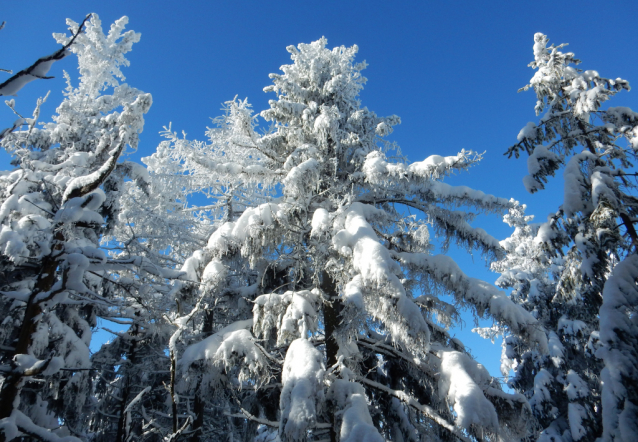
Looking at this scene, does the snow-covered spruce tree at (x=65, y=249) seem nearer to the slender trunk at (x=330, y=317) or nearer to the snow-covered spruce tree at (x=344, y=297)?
the snow-covered spruce tree at (x=344, y=297)

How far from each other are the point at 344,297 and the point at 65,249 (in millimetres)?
3669

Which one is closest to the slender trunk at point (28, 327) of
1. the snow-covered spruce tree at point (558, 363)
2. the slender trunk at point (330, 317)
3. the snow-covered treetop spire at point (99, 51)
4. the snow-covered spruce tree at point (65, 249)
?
the snow-covered spruce tree at point (65, 249)

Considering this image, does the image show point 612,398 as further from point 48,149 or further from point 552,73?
point 48,149

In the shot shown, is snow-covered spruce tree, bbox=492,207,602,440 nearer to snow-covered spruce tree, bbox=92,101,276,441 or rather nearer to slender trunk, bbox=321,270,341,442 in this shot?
slender trunk, bbox=321,270,341,442

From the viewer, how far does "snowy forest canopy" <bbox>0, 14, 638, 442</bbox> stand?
4.18 meters

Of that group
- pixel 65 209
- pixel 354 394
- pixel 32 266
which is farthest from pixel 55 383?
pixel 354 394

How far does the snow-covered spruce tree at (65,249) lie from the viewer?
139 inches

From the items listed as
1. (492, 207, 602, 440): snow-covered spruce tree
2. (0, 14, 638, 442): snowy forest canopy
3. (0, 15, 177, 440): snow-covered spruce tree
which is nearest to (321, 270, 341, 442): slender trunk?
(0, 14, 638, 442): snowy forest canopy

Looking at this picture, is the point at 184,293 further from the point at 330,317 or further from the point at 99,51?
the point at 99,51

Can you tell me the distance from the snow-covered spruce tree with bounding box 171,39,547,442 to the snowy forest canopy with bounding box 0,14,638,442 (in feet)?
0.13

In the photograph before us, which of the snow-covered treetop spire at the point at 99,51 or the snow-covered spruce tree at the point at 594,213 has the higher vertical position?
the snow-covered treetop spire at the point at 99,51

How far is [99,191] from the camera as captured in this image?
4.16 metres

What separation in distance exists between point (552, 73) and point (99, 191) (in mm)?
8866

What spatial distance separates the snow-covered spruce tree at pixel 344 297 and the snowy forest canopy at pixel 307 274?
0.13 ft
